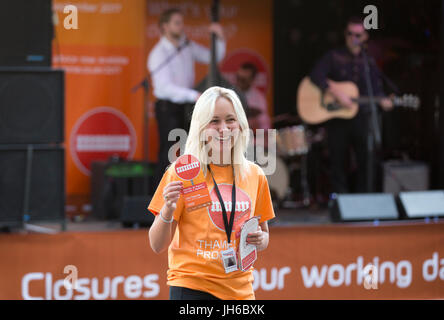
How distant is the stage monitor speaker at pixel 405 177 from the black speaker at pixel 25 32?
4.16m

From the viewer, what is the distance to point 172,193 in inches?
106

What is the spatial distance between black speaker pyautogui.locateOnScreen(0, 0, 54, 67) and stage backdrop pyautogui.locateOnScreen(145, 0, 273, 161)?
99.0 inches

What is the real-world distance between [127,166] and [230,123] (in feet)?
14.1

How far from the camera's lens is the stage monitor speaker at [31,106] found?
17.7 ft

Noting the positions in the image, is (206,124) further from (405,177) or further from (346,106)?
(405,177)

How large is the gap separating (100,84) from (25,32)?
1983mm

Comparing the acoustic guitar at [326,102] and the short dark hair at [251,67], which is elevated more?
the short dark hair at [251,67]

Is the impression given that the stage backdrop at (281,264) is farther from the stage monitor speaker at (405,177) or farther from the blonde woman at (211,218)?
the blonde woman at (211,218)

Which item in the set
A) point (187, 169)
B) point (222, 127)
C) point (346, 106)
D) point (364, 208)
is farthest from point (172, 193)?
point (346, 106)

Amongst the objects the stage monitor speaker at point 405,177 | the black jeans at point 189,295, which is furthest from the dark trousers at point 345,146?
the black jeans at point 189,295

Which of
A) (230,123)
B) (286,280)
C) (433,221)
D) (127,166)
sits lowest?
(286,280)

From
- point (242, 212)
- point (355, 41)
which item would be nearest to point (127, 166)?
point (355, 41)

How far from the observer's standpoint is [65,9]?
23.3 feet
